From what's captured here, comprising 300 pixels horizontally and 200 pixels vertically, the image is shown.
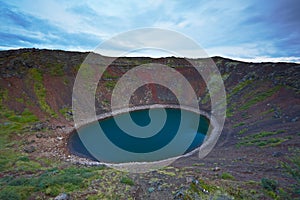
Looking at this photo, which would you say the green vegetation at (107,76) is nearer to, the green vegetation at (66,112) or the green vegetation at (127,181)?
the green vegetation at (66,112)

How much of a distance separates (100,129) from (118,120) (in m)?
6.82

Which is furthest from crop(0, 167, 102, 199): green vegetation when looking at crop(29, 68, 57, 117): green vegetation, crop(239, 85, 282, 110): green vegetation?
crop(239, 85, 282, 110): green vegetation

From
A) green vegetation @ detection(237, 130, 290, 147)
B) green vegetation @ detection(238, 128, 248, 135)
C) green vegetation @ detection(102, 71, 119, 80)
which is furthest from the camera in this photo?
green vegetation @ detection(102, 71, 119, 80)

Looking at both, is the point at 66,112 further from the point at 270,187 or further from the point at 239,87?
the point at 239,87

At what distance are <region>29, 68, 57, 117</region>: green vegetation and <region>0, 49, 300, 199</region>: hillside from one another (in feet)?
0.60

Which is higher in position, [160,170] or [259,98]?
[259,98]

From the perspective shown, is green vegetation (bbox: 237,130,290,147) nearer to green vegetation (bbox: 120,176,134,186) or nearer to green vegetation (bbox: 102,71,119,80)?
green vegetation (bbox: 120,176,134,186)

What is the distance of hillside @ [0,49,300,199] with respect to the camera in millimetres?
10703

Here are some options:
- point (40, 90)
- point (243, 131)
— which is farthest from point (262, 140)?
point (40, 90)

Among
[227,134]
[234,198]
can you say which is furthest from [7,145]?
[227,134]

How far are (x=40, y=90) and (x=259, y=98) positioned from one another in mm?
47581

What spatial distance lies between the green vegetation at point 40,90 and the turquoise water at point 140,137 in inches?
338

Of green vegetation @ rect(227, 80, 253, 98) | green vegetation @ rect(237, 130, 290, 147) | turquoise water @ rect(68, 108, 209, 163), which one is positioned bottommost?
turquoise water @ rect(68, 108, 209, 163)

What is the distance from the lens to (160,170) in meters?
14.7
